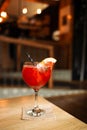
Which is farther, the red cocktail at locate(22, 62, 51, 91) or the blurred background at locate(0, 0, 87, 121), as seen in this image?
the blurred background at locate(0, 0, 87, 121)

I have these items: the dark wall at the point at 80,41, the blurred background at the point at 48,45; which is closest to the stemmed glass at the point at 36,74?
the blurred background at the point at 48,45

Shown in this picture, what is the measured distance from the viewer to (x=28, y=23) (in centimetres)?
706

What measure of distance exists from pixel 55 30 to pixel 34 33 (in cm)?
77

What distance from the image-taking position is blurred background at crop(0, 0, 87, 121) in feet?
4.56

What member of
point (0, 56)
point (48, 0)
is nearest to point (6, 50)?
point (0, 56)

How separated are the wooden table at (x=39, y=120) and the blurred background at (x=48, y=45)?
0.12 meters

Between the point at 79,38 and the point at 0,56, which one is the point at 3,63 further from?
the point at 79,38

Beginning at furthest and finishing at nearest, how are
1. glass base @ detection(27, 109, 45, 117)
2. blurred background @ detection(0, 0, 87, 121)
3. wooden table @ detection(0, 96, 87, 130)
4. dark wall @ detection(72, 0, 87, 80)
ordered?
dark wall @ detection(72, 0, 87, 80) → blurred background @ detection(0, 0, 87, 121) → glass base @ detection(27, 109, 45, 117) → wooden table @ detection(0, 96, 87, 130)

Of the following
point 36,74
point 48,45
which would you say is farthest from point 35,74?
point 48,45

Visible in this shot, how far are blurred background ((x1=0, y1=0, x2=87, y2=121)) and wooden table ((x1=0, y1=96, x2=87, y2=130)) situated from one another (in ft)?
0.41

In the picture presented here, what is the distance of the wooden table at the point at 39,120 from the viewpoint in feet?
2.40

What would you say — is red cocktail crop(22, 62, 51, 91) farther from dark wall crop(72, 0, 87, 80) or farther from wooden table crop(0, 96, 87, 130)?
dark wall crop(72, 0, 87, 80)

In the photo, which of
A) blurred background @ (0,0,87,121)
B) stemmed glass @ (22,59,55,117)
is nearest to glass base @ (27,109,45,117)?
stemmed glass @ (22,59,55,117)

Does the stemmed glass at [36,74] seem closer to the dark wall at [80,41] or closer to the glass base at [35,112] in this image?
the glass base at [35,112]
